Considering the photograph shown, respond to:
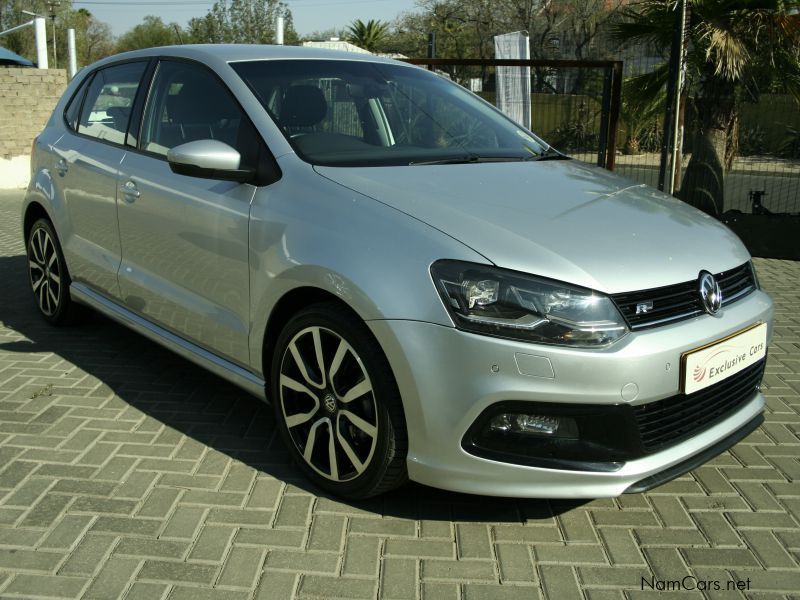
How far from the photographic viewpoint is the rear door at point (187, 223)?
351 centimetres

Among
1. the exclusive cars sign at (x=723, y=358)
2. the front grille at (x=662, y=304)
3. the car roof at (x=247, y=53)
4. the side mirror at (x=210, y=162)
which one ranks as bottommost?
the exclusive cars sign at (x=723, y=358)

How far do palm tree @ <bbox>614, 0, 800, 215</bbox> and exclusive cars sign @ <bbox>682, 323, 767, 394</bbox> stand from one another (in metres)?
6.15

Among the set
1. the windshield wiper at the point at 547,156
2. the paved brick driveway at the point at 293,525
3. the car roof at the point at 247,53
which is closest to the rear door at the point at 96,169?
the car roof at the point at 247,53

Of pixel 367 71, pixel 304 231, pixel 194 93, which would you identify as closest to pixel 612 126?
pixel 367 71

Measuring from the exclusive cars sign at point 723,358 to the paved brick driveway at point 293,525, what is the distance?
59 centimetres

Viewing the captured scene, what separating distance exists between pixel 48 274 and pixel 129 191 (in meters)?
Answer: 1.63

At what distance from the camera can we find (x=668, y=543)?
118 inches

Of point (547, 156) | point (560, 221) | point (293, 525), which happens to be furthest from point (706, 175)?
point (293, 525)

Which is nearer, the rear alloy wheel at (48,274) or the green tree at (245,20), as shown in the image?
the rear alloy wheel at (48,274)

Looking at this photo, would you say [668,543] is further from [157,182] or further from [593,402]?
[157,182]

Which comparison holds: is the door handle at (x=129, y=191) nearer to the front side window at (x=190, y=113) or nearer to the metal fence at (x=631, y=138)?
the front side window at (x=190, y=113)

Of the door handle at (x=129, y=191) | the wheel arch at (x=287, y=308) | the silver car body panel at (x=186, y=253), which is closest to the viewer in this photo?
the wheel arch at (x=287, y=308)

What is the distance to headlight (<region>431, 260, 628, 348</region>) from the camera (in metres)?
2.67

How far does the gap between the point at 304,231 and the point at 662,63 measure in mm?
7478
